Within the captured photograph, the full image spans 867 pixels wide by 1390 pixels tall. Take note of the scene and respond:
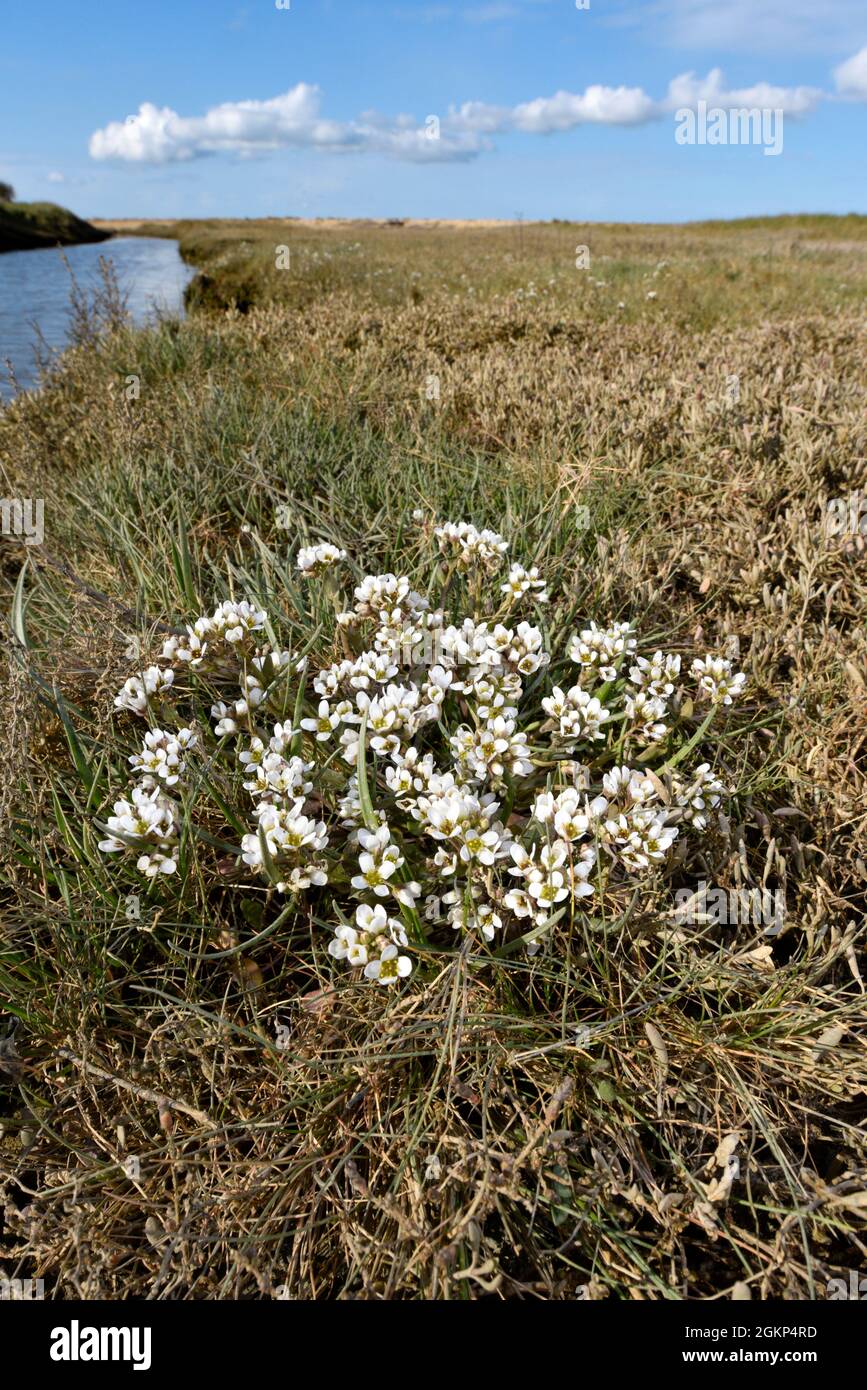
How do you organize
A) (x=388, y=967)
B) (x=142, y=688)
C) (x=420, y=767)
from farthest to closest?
(x=142, y=688), (x=420, y=767), (x=388, y=967)

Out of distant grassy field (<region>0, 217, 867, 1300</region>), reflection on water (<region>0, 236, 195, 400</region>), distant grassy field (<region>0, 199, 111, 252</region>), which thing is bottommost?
distant grassy field (<region>0, 217, 867, 1300</region>)

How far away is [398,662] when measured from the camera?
2637 mm

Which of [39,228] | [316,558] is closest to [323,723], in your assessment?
[316,558]

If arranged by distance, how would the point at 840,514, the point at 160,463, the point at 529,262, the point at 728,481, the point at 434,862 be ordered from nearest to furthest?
the point at 434,862, the point at 840,514, the point at 728,481, the point at 160,463, the point at 529,262

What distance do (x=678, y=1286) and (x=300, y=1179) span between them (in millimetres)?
895

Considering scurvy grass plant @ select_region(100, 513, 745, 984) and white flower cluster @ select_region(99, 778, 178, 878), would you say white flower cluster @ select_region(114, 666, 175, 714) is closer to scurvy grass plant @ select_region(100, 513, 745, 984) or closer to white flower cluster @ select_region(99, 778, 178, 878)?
scurvy grass plant @ select_region(100, 513, 745, 984)

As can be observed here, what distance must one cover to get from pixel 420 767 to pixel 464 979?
567mm

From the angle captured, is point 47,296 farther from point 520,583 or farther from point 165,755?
point 165,755

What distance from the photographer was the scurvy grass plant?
2.04m

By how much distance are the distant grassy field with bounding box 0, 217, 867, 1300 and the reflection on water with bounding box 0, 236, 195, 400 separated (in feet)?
7.71

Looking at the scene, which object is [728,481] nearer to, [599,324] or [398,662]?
[398,662]

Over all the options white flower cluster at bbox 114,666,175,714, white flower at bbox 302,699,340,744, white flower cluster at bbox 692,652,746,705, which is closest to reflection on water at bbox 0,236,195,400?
white flower cluster at bbox 114,666,175,714

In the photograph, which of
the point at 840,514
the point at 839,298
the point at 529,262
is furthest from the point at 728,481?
the point at 529,262

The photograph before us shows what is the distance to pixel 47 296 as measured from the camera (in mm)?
19203
